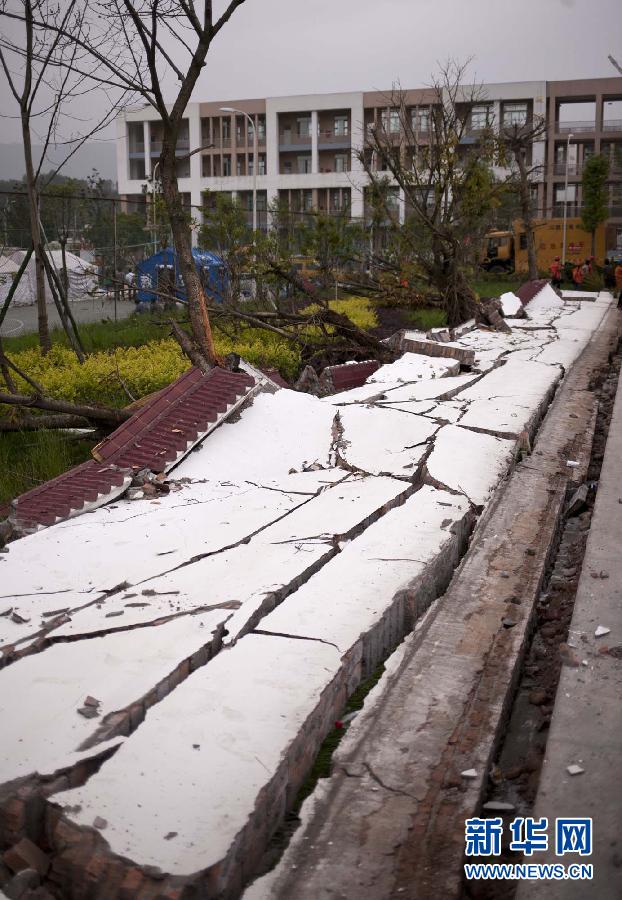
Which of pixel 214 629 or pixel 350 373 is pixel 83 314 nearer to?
pixel 350 373

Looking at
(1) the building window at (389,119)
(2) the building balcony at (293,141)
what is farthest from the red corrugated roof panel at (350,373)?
(2) the building balcony at (293,141)

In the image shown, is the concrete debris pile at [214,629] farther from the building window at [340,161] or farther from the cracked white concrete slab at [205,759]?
the building window at [340,161]

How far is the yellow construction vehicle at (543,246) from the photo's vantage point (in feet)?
113

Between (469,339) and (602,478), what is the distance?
6.47 m

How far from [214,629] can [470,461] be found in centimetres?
263

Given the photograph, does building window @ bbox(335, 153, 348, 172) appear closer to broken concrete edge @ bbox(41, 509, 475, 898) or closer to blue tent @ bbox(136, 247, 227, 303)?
blue tent @ bbox(136, 247, 227, 303)

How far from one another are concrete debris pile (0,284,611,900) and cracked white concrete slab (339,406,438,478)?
0.07 feet

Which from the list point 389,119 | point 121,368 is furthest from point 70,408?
point 389,119

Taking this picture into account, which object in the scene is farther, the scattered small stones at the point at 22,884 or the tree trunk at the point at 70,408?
the tree trunk at the point at 70,408

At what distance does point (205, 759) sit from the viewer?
6.97ft

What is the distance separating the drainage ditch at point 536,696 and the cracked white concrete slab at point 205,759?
525 millimetres

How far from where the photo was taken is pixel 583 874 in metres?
1.80

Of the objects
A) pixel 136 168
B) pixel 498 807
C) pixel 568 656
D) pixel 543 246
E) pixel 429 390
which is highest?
pixel 136 168

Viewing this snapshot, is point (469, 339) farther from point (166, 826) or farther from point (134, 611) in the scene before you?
point (166, 826)
